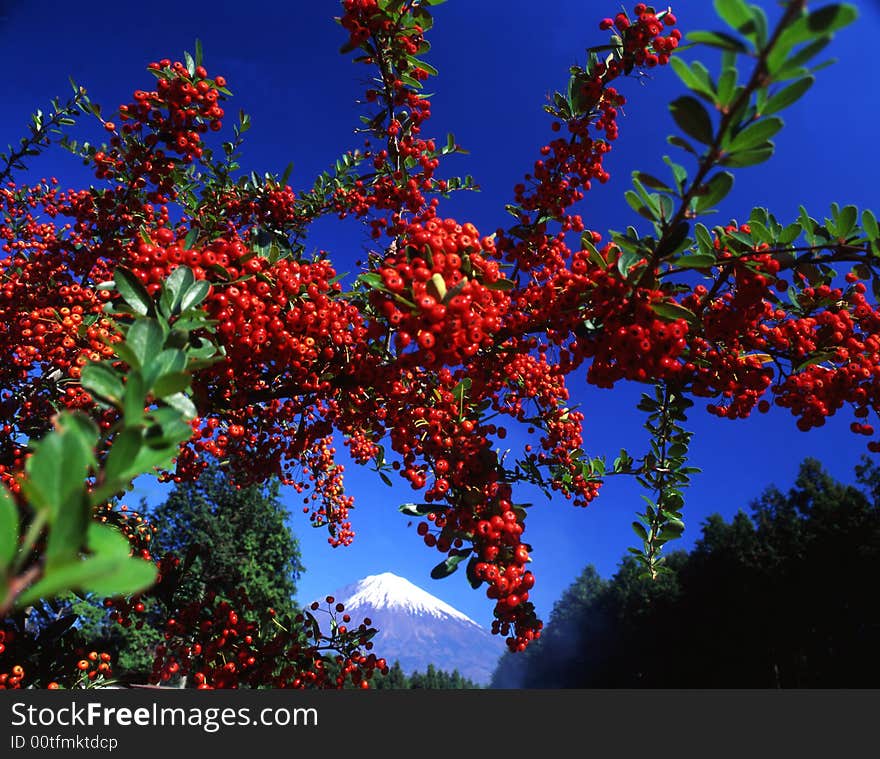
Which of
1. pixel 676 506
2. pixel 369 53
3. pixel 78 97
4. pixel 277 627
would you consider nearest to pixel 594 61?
pixel 369 53

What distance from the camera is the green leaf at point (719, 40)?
1.43m

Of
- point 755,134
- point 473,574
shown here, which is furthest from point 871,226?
point 473,574

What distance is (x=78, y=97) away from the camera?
5941 millimetres

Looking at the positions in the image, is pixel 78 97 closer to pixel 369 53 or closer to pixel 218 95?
pixel 218 95

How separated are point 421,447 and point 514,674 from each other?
319ft

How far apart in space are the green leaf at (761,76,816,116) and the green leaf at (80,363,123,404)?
2.17m

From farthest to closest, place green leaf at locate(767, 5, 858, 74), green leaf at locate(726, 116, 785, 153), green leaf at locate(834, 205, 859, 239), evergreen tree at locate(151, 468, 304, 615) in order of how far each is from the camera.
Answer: evergreen tree at locate(151, 468, 304, 615) → green leaf at locate(834, 205, 859, 239) → green leaf at locate(726, 116, 785, 153) → green leaf at locate(767, 5, 858, 74)

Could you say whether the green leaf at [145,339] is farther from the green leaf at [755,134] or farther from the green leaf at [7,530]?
the green leaf at [755,134]

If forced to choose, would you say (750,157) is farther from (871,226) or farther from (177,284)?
(177,284)

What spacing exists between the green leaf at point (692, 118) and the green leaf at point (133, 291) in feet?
7.01

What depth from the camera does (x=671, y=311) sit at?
8.26 ft

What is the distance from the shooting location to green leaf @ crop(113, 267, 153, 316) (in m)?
2.09

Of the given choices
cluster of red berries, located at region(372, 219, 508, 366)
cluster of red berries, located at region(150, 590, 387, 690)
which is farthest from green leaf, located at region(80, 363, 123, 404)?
cluster of red berries, located at region(150, 590, 387, 690)

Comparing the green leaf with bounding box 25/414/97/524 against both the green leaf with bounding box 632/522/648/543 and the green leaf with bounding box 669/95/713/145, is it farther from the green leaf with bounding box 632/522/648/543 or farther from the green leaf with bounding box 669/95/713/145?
the green leaf with bounding box 632/522/648/543
